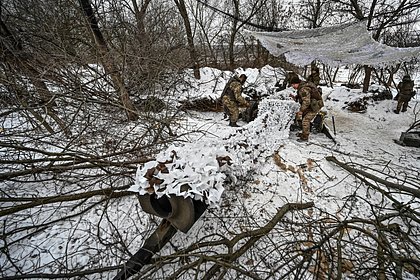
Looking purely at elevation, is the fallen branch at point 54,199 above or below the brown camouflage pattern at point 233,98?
below

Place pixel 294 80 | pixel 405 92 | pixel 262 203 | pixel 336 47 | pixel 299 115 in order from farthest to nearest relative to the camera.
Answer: pixel 294 80 < pixel 405 92 < pixel 336 47 < pixel 299 115 < pixel 262 203

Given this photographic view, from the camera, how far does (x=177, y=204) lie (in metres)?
1.96

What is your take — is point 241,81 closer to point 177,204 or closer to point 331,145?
point 331,145

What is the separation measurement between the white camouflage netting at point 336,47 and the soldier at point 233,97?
59.9 inches

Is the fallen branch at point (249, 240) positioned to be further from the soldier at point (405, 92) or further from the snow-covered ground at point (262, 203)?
the soldier at point (405, 92)

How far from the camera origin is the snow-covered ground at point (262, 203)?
7.20ft

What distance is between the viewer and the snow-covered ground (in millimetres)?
2193

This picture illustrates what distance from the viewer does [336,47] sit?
233 inches

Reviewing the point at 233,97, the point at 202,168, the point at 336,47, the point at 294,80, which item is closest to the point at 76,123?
the point at 202,168

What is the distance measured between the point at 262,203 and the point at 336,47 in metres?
5.17

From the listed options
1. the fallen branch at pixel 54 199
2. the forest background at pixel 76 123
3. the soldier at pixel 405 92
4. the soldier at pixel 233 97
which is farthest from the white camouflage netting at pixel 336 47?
the fallen branch at pixel 54 199

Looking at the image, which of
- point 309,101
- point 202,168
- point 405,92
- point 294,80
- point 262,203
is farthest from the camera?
point 294,80

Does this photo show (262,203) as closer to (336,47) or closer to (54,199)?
(54,199)

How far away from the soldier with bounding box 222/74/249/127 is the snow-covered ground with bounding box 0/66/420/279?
0.85 meters
